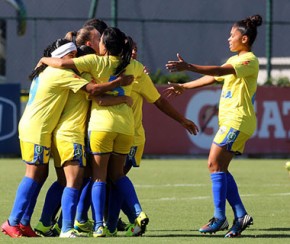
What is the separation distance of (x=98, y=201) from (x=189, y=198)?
4.10 meters

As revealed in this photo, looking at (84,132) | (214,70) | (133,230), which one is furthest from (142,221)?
(214,70)

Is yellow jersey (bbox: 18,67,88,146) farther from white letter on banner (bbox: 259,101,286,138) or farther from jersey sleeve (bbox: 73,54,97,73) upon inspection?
white letter on banner (bbox: 259,101,286,138)

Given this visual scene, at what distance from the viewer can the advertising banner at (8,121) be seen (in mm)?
19781

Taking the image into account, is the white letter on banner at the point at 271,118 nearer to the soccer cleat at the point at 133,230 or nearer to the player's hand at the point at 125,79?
the soccer cleat at the point at 133,230

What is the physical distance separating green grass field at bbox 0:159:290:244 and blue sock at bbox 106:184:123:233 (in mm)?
133

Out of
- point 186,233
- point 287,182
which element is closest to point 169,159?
point 287,182

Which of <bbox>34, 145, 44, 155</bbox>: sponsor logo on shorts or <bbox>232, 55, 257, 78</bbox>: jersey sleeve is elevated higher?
<bbox>232, 55, 257, 78</bbox>: jersey sleeve

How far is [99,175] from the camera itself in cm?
911

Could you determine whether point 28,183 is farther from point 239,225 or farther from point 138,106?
point 239,225

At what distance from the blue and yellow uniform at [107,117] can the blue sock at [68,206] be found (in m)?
0.41

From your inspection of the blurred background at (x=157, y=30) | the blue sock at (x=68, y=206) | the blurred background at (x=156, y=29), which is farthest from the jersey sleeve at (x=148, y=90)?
the blurred background at (x=156, y=29)

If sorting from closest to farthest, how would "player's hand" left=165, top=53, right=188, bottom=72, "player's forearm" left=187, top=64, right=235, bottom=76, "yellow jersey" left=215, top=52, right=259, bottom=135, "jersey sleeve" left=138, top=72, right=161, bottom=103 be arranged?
"player's hand" left=165, top=53, right=188, bottom=72 → "player's forearm" left=187, top=64, right=235, bottom=76 → "yellow jersey" left=215, top=52, right=259, bottom=135 → "jersey sleeve" left=138, top=72, right=161, bottom=103

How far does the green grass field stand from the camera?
30.5 feet

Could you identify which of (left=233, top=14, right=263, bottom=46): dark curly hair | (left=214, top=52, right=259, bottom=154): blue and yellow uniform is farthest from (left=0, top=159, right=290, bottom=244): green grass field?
(left=233, top=14, right=263, bottom=46): dark curly hair
